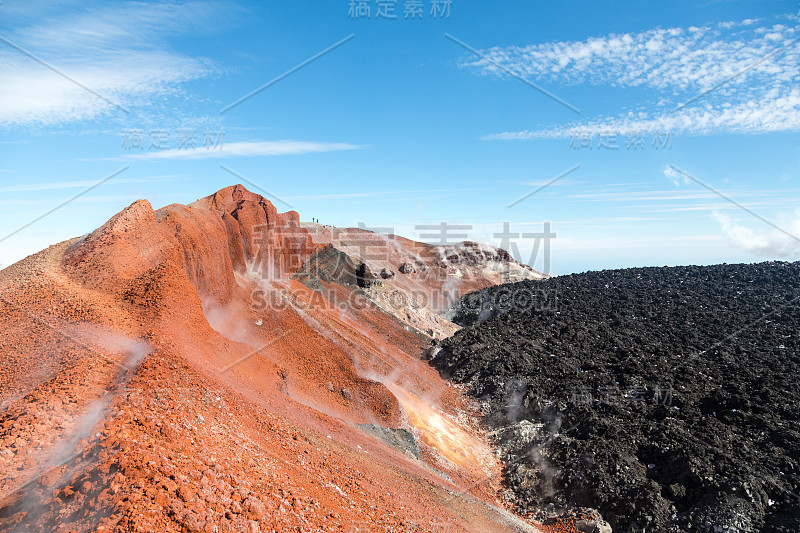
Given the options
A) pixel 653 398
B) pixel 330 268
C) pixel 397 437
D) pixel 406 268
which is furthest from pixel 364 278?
pixel 653 398

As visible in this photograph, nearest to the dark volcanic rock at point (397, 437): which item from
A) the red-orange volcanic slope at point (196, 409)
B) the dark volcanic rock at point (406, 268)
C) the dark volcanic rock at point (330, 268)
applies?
the red-orange volcanic slope at point (196, 409)

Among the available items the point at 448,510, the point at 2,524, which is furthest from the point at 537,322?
the point at 2,524

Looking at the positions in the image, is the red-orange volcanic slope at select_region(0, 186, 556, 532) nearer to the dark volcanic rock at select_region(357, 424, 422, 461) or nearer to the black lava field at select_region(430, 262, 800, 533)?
the dark volcanic rock at select_region(357, 424, 422, 461)

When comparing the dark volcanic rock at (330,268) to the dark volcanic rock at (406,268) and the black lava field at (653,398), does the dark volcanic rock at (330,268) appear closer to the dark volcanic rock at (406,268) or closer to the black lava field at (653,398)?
the black lava field at (653,398)

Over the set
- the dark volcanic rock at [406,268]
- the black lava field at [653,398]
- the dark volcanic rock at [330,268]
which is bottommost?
the black lava field at [653,398]

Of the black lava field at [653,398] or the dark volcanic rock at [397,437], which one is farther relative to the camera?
the dark volcanic rock at [397,437]

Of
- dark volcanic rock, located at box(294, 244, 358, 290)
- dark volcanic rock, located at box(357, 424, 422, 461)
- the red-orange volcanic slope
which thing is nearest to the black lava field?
the red-orange volcanic slope

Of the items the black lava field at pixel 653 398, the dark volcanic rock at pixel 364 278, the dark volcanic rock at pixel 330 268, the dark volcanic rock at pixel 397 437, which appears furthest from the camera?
the dark volcanic rock at pixel 364 278

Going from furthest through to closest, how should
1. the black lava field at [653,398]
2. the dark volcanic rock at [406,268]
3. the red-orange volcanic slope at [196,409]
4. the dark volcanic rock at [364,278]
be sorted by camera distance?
the dark volcanic rock at [406,268] → the dark volcanic rock at [364,278] → the black lava field at [653,398] → the red-orange volcanic slope at [196,409]
